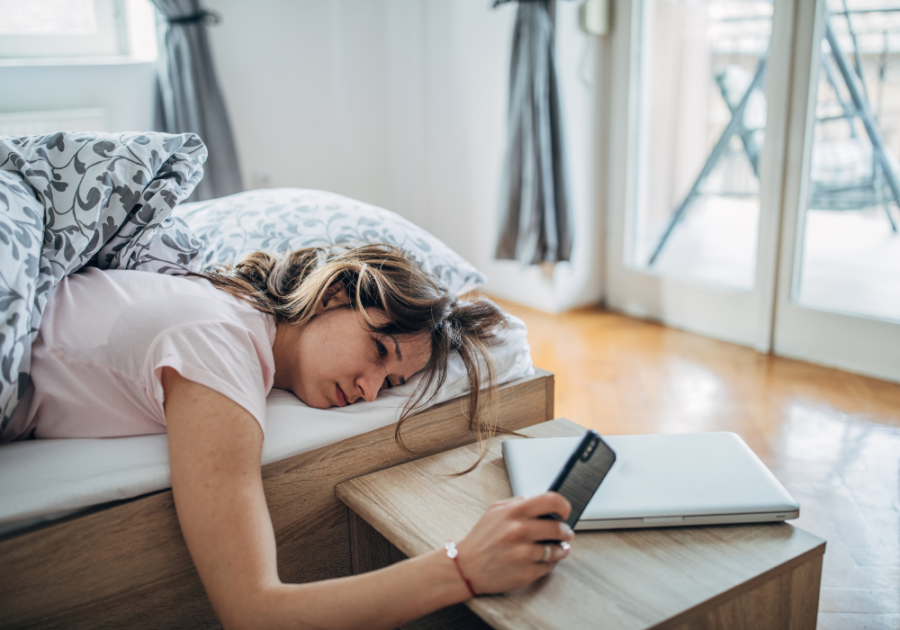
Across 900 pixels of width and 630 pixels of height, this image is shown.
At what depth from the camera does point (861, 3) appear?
2.10m

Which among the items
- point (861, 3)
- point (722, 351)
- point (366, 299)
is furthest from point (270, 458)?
point (861, 3)

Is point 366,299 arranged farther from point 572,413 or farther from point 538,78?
point 538,78

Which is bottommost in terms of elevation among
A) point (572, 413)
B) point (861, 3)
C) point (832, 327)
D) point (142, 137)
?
point (572, 413)

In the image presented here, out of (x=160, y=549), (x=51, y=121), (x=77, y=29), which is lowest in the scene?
(x=160, y=549)

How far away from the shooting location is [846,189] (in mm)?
2242

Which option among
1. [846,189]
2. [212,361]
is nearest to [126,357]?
[212,361]

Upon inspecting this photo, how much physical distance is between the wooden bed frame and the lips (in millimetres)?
73

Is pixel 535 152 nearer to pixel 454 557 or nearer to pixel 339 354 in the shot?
pixel 339 354

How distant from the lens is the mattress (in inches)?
30.4

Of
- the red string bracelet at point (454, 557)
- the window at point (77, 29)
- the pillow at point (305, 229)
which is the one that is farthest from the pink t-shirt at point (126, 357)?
the window at point (77, 29)

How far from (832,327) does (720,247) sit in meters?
0.59

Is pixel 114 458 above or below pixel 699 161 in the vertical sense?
below

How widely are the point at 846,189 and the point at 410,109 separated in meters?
1.93

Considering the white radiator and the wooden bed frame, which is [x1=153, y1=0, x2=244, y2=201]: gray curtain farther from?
the wooden bed frame
